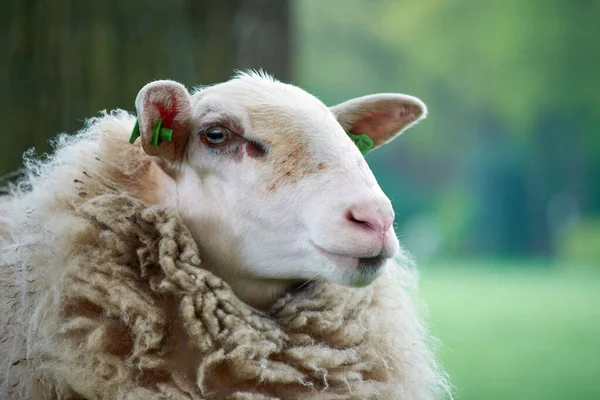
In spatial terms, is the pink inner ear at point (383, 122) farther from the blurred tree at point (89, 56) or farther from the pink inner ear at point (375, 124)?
the blurred tree at point (89, 56)

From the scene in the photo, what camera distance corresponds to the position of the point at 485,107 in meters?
15.2

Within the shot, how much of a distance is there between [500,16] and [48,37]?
12.6 meters

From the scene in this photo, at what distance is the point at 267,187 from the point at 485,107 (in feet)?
44.7

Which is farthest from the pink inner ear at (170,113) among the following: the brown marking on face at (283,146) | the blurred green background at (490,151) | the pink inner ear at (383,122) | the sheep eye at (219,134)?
the blurred green background at (490,151)

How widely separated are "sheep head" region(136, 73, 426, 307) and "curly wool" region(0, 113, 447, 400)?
0.11m

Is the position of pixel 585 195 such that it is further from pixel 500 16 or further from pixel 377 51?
pixel 377 51

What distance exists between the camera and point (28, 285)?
2.30 m

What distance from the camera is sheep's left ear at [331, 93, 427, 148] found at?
8.82ft

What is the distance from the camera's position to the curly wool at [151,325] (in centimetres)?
214

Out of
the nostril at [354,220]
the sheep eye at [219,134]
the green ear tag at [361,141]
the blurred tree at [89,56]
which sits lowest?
the nostril at [354,220]

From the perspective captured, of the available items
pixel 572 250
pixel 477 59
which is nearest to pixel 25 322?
pixel 572 250

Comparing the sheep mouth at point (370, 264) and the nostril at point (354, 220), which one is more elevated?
the nostril at point (354, 220)

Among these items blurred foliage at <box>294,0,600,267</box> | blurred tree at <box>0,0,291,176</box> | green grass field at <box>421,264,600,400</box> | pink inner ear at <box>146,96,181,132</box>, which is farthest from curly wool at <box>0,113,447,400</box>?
blurred foliage at <box>294,0,600,267</box>

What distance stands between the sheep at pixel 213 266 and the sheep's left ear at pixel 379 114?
0.19 metres
